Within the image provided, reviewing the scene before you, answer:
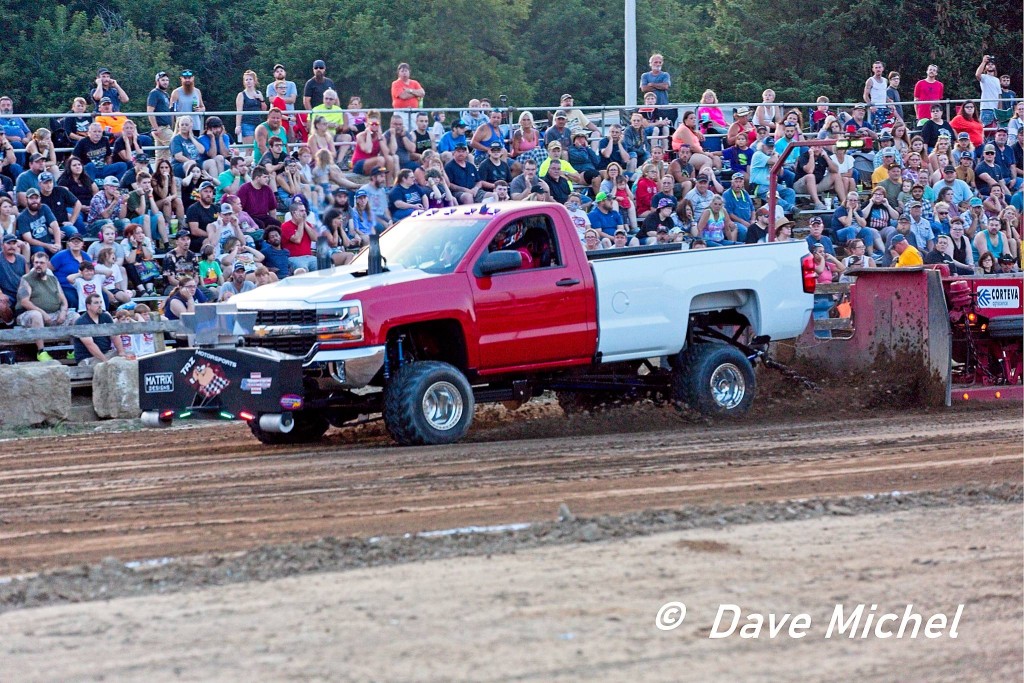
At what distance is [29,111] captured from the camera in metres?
41.6

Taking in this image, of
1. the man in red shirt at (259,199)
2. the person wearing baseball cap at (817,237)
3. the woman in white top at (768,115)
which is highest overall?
the woman in white top at (768,115)

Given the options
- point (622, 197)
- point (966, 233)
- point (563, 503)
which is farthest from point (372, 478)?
point (966, 233)

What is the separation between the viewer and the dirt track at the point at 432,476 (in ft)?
27.6

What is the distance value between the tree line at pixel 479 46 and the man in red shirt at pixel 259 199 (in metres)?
24.6

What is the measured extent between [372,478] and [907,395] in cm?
655

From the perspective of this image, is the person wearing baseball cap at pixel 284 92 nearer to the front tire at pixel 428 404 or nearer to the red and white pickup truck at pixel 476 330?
the red and white pickup truck at pixel 476 330

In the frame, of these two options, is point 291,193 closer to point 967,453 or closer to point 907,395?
point 907,395

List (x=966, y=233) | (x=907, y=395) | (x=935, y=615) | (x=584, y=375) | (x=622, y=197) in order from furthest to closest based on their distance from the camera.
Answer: (x=966, y=233)
(x=622, y=197)
(x=907, y=395)
(x=584, y=375)
(x=935, y=615)

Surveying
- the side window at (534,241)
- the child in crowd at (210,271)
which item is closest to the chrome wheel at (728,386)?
the side window at (534,241)

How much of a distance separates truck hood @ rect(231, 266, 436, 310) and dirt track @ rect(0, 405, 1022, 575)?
1.20 meters

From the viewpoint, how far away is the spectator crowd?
16.9 m

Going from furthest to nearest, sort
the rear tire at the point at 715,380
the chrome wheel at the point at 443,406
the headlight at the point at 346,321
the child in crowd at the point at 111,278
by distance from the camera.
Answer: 1. the child in crowd at the point at 111,278
2. the rear tire at the point at 715,380
3. the chrome wheel at the point at 443,406
4. the headlight at the point at 346,321

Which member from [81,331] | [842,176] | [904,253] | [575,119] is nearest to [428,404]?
[81,331]

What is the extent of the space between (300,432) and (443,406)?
1.46 m
